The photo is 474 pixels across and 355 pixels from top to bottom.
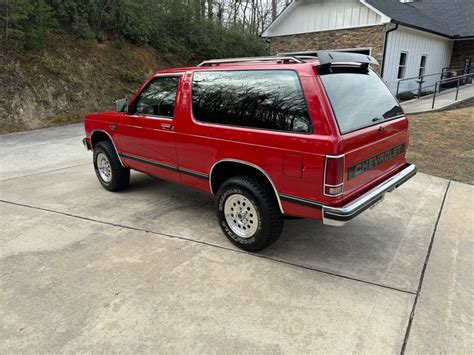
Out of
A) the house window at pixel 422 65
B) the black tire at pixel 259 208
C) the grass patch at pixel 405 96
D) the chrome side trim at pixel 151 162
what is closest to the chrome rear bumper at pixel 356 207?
the black tire at pixel 259 208

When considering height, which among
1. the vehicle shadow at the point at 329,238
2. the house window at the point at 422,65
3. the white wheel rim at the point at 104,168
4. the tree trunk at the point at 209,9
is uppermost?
the tree trunk at the point at 209,9

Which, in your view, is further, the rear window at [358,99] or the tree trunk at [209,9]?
the tree trunk at [209,9]

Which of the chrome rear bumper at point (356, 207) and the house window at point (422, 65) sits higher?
the house window at point (422, 65)

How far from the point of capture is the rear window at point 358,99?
2.96 meters

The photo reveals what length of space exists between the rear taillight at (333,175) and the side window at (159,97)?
2.07 metres

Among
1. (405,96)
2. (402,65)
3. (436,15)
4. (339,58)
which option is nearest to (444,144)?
(339,58)

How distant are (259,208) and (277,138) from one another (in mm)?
678

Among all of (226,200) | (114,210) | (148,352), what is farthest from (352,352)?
(114,210)

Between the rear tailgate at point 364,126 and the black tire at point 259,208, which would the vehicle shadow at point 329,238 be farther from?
the rear tailgate at point 364,126

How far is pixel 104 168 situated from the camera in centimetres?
534

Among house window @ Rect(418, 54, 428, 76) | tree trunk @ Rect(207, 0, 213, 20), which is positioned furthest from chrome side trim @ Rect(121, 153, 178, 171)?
tree trunk @ Rect(207, 0, 213, 20)

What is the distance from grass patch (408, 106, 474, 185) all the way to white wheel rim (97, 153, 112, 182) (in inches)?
211

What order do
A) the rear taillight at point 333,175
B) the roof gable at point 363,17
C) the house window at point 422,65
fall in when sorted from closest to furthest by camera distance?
1. the rear taillight at point 333,175
2. the roof gable at point 363,17
3. the house window at point 422,65

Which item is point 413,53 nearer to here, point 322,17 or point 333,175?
point 322,17
